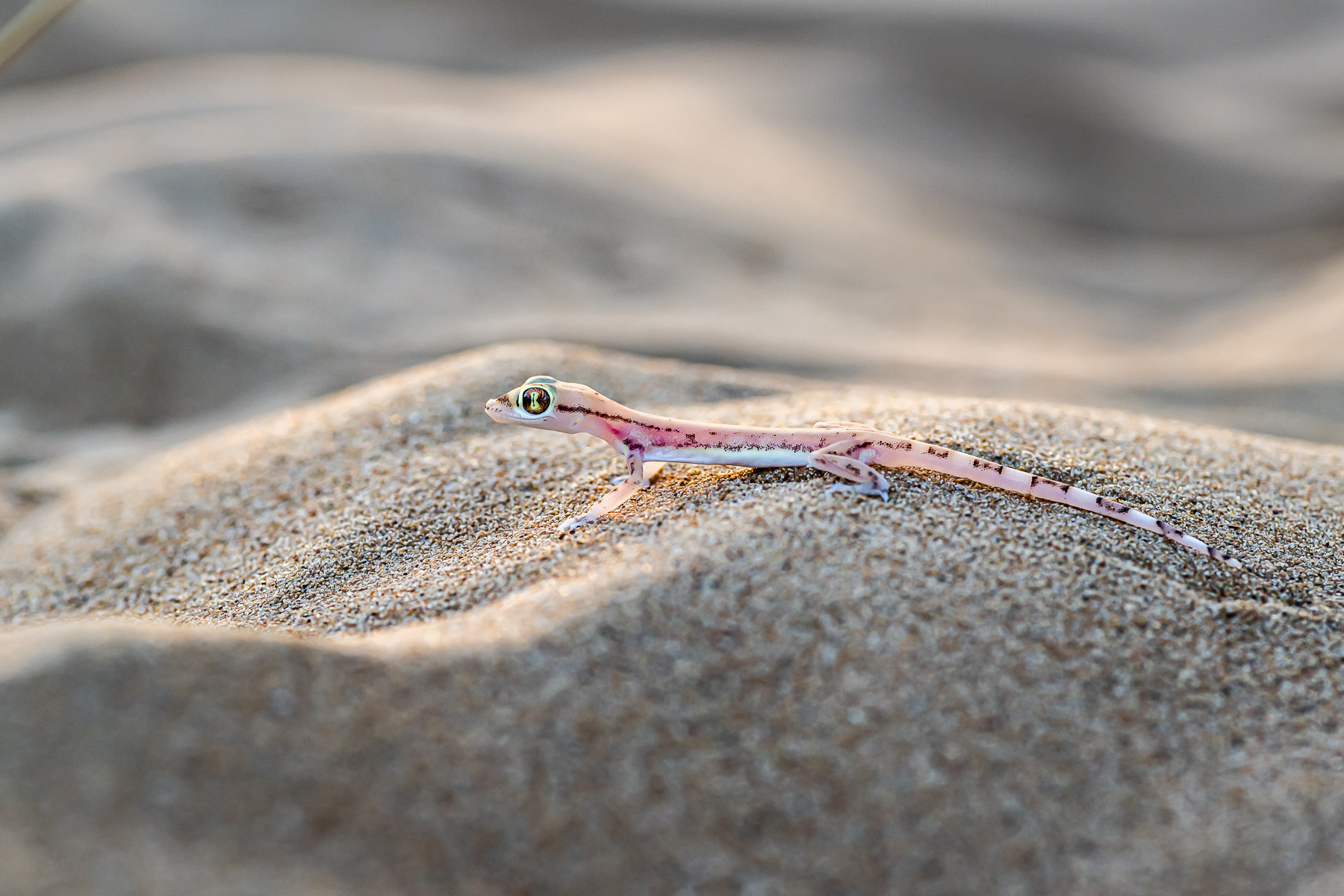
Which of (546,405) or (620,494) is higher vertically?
(546,405)

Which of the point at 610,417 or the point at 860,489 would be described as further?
the point at 610,417

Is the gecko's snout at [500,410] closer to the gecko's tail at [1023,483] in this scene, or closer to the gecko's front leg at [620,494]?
the gecko's front leg at [620,494]

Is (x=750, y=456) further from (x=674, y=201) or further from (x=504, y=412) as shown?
(x=674, y=201)

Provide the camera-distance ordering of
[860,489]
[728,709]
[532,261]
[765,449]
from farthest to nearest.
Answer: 1. [532,261]
2. [765,449]
3. [860,489]
4. [728,709]

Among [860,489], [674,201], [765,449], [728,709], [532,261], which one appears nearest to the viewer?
[728,709]

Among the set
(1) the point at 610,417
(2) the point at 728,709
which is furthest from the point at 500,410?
(2) the point at 728,709

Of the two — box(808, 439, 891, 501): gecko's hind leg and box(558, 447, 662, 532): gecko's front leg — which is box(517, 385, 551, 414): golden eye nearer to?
box(558, 447, 662, 532): gecko's front leg
